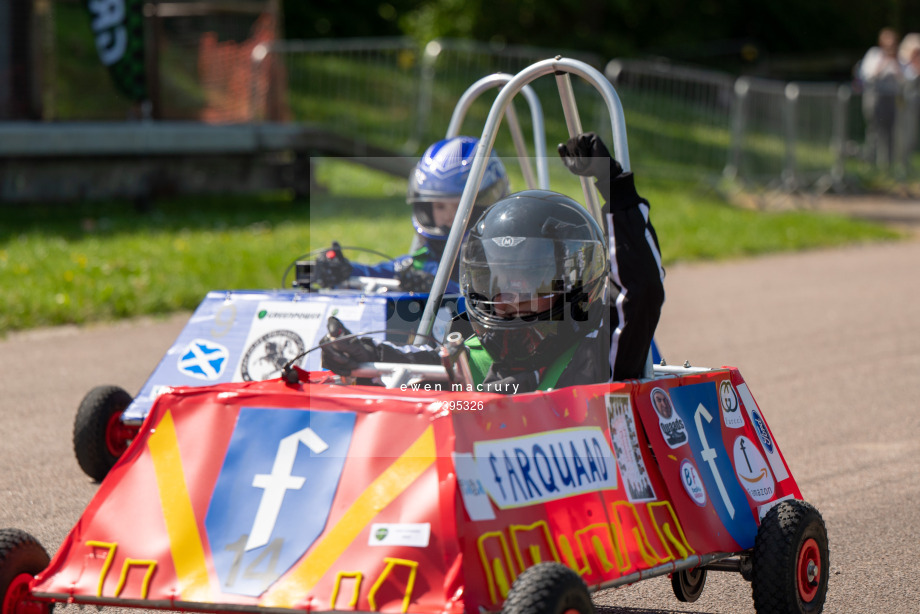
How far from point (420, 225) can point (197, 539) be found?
3179 mm

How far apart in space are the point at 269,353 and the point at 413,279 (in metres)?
0.98

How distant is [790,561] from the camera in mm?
3570

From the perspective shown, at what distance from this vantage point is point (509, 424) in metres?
3.15

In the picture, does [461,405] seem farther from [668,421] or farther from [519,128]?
[519,128]

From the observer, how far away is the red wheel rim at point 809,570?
3.66 metres

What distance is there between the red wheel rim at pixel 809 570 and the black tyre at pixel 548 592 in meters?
1.07

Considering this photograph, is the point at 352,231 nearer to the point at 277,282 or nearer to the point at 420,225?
the point at 277,282

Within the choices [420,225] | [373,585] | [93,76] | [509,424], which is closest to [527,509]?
[509,424]

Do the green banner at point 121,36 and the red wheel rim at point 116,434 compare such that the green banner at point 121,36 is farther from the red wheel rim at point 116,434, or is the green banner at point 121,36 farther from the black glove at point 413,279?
the red wheel rim at point 116,434

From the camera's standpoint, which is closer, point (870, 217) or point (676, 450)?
point (676, 450)

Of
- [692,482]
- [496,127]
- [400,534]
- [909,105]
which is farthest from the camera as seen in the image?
[909,105]

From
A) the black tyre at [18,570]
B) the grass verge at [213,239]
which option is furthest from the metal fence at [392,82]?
the black tyre at [18,570]

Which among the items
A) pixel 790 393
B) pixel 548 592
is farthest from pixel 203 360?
pixel 790 393

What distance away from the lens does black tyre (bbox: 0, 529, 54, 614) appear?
3.01 metres
